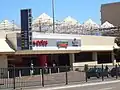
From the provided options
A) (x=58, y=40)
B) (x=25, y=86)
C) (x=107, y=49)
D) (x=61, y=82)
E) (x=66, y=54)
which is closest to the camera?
(x=25, y=86)

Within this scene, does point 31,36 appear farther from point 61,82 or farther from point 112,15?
point 112,15

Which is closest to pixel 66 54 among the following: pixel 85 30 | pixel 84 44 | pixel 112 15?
pixel 84 44

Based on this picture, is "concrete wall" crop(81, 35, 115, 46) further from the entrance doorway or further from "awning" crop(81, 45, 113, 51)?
the entrance doorway

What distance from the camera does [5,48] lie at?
4838cm

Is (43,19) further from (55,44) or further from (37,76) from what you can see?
(37,76)

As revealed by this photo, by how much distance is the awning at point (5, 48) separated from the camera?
47669 mm

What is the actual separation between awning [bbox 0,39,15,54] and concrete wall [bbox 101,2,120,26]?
173ft

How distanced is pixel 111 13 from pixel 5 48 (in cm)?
5593

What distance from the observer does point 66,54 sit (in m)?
60.8

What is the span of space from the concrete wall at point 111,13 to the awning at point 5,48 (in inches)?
2072

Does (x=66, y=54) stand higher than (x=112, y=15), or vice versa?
(x=112, y=15)

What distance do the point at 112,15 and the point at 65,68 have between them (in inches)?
2662

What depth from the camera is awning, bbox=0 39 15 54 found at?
4767cm

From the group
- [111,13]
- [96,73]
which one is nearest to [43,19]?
[111,13]
